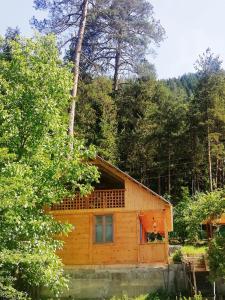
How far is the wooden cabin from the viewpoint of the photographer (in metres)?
21.3

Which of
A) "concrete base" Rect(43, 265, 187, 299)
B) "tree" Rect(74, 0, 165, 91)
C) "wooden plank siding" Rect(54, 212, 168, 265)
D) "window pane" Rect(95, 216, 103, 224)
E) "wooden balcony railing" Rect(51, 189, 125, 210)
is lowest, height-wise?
"concrete base" Rect(43, 265, 187, 299)

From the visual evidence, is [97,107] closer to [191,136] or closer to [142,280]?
[191,136]

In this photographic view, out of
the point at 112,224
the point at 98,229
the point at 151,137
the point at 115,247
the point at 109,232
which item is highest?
the point at 151,137

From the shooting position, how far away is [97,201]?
21734 mm

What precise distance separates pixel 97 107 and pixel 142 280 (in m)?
25.3

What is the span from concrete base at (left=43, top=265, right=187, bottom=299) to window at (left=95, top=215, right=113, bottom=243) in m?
1.29

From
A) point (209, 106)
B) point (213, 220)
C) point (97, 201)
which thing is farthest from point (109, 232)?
point (209, 106)

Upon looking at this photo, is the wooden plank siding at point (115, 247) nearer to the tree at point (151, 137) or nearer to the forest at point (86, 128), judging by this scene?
the forest at point (86, 128)

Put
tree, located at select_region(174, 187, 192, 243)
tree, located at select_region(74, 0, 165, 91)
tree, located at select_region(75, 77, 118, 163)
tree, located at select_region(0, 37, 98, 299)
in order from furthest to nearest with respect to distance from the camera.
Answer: tree, located at select_region(75, 77, 118, 163), tree, located at select_region(174, 187, 192, 243), tree, located at select_region(74, 0, 165, 91), tree, located at select_region(0, 37, 98, 299)

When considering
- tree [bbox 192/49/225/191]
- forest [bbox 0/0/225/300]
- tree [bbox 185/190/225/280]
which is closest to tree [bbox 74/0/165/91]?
forest [bbox 0/0/225/300]

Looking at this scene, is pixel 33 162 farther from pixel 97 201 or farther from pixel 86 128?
pixel 86 128

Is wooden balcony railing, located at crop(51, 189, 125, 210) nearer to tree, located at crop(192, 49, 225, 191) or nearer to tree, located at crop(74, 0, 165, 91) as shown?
tree, located at crop(74, 0, 165, 91)

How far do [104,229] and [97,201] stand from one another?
53.3 inches

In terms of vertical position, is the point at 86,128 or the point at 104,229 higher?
the point at 86,128
